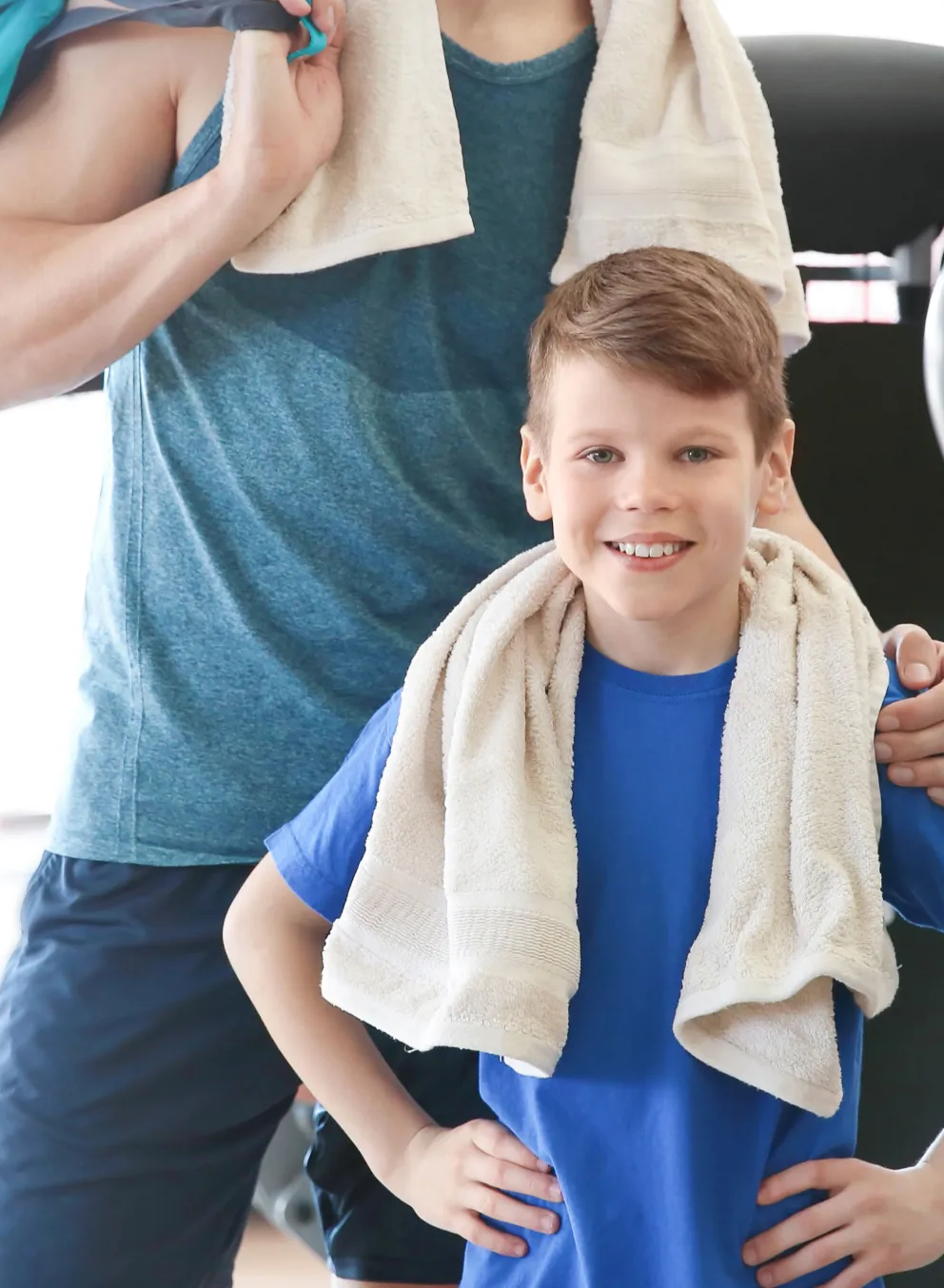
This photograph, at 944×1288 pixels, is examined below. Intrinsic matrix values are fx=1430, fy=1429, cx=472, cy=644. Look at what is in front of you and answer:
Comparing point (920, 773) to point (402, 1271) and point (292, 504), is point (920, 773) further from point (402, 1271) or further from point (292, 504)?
point (402, 1271)

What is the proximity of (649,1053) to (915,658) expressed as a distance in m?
0.30

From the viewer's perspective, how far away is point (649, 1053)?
0.82 meters

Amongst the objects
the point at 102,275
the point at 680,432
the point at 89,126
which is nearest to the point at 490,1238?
the point at 680,432

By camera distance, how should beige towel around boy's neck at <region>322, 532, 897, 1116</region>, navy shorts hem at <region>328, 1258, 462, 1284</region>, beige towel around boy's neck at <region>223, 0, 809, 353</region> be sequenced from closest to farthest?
beige towel around boy's neck at <region>322, 532, 897, 1116</region>
beige towel around boy's neck at <region>223, 0, 809, 353</region>
navy shorts hem at <region>328, 1258, 462, 1284</region>

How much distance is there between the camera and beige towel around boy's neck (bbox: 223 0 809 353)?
100cm

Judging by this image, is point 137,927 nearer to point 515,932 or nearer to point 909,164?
point 515,932

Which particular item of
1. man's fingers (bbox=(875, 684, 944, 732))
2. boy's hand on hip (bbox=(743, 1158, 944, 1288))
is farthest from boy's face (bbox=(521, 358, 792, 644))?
boy's hand on hip (bbox=(743, 1158, 944, 1288))

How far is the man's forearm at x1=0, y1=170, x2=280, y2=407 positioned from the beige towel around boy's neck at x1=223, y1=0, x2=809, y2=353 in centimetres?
6

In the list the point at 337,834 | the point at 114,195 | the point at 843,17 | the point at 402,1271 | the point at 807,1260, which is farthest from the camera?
the point at 843,17

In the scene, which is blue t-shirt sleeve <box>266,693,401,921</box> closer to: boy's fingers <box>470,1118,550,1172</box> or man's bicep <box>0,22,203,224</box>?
boy's fingers <box>470,1118,550,1172</box>

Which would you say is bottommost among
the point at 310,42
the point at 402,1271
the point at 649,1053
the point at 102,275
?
the point at 402,1271

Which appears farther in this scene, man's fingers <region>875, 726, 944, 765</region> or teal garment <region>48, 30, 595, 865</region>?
teal garment <region>48, 30, 595, 865</region>

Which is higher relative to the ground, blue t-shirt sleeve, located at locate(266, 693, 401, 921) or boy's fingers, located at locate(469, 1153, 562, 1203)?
blue t-shirt sleeve, located at locate(266, 693, 401, 921)

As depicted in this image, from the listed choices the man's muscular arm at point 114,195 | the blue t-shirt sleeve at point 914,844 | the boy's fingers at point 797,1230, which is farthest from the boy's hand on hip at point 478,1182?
the man's muscular arm at point 114,195
